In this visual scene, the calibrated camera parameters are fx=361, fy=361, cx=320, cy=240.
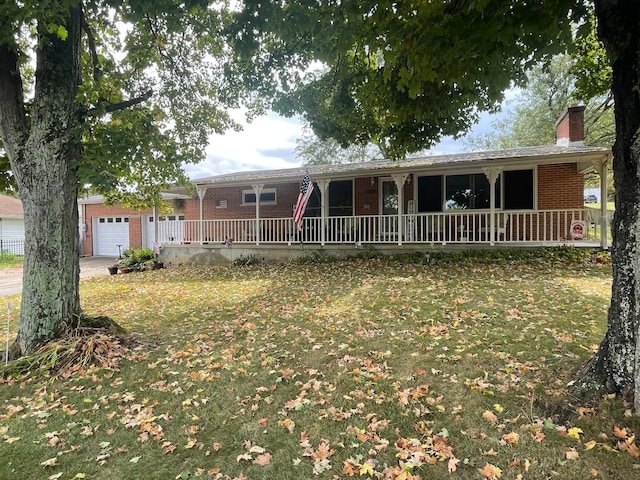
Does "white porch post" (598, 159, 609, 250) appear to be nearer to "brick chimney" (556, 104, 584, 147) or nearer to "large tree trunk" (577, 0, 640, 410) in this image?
"brick chimney" (556, 104, 584, 147)

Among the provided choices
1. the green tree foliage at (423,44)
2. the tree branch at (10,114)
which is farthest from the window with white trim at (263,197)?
the tree branch at (10,114)

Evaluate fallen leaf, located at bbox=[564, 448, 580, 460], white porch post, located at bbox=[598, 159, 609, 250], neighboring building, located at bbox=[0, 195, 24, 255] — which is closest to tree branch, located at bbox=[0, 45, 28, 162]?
fallen leaf, located at bbox=[564, 448, 580, 460]

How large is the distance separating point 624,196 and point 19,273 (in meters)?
22.0

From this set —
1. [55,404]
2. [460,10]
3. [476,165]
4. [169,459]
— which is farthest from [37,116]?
[476,165]

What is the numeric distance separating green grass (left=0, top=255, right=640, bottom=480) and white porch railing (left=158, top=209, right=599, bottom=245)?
15.3 ft

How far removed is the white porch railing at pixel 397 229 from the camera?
11914 millimetres

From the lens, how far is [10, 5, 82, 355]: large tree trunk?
17.6 feet

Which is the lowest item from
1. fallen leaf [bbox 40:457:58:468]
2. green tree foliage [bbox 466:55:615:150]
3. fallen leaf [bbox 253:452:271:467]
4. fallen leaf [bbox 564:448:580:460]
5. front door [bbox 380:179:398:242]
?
fallen leaf [bbox 40:457:58:468]

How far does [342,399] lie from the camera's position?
3.90m

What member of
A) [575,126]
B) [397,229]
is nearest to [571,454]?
[397,229]

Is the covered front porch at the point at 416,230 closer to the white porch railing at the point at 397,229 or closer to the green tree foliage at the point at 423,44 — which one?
the white porch railing at the point at 397,229

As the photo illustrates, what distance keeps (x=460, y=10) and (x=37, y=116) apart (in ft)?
19.4

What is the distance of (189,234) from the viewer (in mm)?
16703

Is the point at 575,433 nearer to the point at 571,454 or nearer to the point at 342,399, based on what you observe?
the point at 571,454
